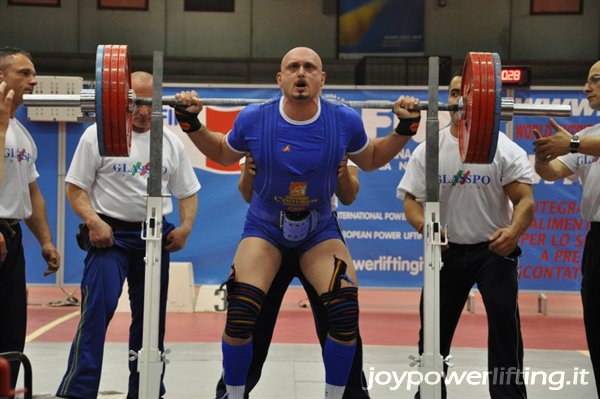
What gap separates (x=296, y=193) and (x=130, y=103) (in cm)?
87

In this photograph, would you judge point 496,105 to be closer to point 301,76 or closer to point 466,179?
point 466,179

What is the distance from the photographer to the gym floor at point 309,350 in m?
5.21

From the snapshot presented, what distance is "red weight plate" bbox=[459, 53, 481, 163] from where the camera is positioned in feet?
12.4

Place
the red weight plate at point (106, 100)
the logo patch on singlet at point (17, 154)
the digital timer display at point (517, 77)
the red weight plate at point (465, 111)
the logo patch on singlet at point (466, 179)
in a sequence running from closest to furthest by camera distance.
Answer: the red weight plate at point (106, 100) < the red weight plate at point (465, 111) < the logo patch on singlet at point (17, 154) < the logo patch on singlet at point (466, 179) < the digital timer display at point (517, 77)

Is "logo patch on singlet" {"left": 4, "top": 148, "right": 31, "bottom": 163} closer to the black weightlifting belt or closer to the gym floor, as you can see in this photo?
the black weightlifting belt

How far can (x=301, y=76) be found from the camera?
13.1ft

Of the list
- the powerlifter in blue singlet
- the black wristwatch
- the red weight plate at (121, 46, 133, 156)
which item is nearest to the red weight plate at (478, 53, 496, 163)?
the powerlifter in blue singlet

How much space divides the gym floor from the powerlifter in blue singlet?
1194 millimetres

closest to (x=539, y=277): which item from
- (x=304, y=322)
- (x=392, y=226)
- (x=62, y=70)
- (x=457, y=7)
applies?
(x=392, y=226)

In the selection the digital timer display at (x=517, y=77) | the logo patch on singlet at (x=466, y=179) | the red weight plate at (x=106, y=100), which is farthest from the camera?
the digital timer display at (x=517, y=77)

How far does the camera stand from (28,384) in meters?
3.01

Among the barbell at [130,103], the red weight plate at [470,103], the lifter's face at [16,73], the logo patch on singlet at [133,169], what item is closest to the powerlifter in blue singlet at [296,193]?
the barbell at [130,103]

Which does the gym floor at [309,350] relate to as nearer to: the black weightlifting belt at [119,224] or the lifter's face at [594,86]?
the black weightlifting belt at [119,224]

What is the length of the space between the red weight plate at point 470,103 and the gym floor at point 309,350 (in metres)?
1.77
